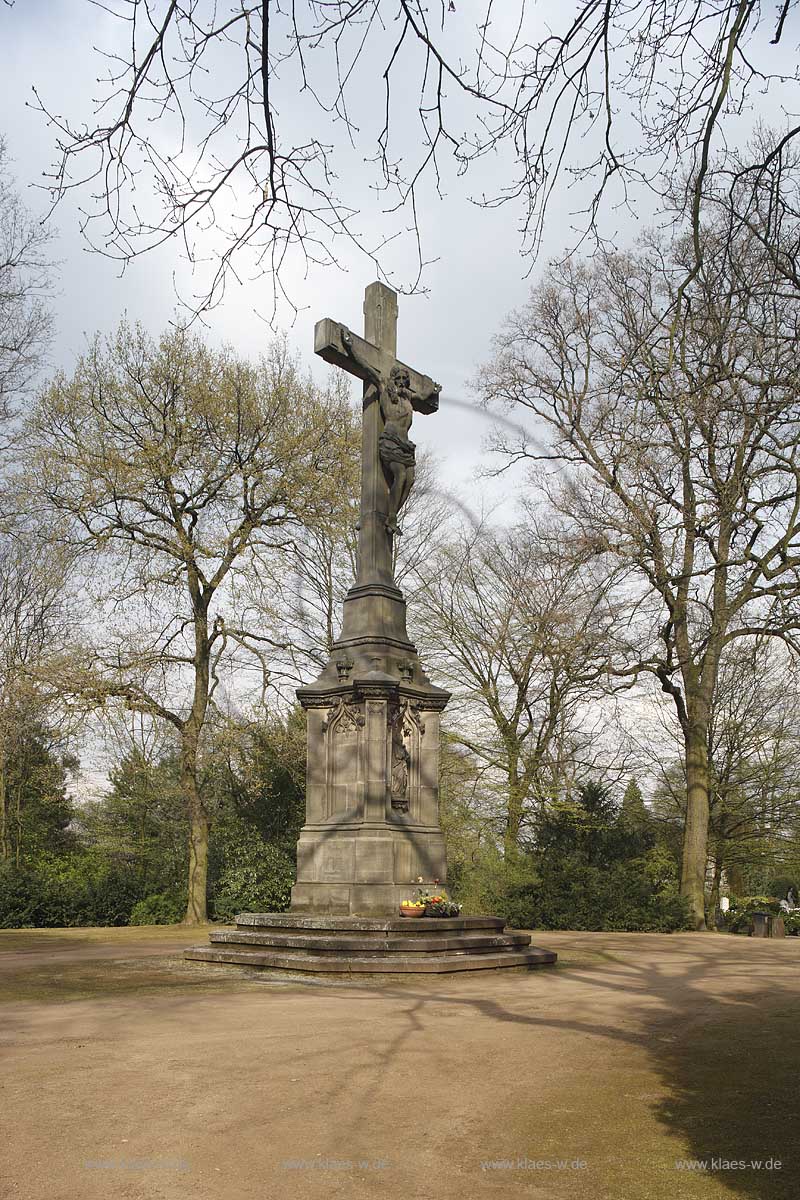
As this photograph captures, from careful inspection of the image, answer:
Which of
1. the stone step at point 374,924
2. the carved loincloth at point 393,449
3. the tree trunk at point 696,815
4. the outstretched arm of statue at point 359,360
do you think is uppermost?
the outstretched arm of statue at point 359,360

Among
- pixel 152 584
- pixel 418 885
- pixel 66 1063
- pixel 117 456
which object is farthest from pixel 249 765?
pixel 66 1063

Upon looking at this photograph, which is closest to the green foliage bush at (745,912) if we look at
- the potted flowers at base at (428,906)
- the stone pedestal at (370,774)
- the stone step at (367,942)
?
the stone pedestal at (370,774)

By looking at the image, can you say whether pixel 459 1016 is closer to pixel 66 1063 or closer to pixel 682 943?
pixel 66 1063

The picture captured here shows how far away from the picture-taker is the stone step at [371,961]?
1041 centimetres

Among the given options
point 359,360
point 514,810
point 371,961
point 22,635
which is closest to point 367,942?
point 371,961

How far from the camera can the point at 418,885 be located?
1259cm

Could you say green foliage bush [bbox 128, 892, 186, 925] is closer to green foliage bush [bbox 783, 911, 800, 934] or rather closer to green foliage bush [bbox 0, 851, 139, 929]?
green foliage bush [bbox 0, 851, 139, 929]

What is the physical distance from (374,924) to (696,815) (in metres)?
11.3

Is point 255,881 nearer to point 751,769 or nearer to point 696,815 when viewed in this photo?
point 696,815

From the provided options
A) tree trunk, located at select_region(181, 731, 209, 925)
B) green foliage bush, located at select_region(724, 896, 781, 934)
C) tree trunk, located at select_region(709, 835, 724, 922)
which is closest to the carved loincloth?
tree trunk, located at select_region(181, 731, 209, 925)

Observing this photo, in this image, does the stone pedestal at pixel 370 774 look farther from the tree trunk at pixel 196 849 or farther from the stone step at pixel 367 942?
the tree trunk at pixel 196 849

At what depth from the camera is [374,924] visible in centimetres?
1133

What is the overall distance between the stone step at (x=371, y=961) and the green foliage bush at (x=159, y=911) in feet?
32.3

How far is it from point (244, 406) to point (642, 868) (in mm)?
13039
